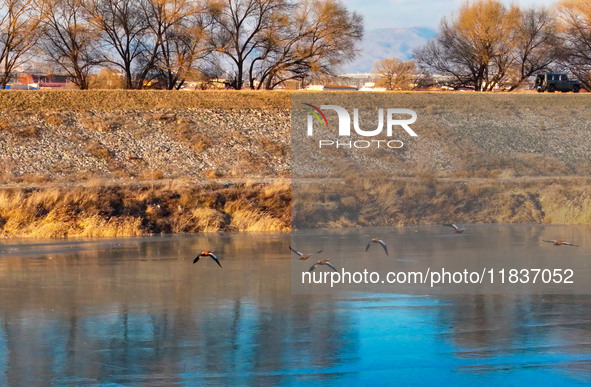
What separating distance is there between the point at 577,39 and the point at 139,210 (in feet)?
121

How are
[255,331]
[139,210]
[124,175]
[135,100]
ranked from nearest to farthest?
1. [255,331]
2. [139,210]
3. [124,175]
4. [135,100]

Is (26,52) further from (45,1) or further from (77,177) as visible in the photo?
(77,177)

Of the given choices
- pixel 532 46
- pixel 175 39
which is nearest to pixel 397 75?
pixel 532 46

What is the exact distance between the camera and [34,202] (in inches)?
947

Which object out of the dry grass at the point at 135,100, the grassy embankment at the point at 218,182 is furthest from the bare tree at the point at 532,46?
the dry grass at the point at 135,100

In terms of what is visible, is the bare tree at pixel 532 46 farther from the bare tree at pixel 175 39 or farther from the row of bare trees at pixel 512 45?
the bare tree at pixel 175 39

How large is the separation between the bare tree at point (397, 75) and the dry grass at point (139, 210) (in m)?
35.1

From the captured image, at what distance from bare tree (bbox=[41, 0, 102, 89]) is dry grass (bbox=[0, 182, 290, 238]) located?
21.0 metres

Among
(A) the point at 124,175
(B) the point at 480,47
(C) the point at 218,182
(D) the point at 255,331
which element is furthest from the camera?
(B) the point at 480,47

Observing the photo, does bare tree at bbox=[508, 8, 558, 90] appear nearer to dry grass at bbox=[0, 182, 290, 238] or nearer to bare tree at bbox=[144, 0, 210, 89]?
bare tree at bbox=[144, 0, 210, 89]

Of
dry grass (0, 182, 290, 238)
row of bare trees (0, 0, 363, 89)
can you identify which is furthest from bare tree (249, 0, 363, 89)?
dry grass (0, 182, 290, 238)

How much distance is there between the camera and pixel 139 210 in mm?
24656

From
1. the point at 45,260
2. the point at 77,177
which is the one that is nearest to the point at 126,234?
the point at 45,260

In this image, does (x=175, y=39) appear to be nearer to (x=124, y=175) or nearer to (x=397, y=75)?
(x=124, y=175)
